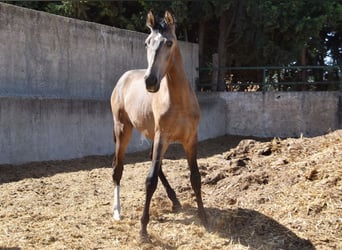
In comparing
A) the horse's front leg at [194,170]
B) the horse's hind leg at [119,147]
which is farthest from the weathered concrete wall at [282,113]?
the horse's front leg at [194,170]

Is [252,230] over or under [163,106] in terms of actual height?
under

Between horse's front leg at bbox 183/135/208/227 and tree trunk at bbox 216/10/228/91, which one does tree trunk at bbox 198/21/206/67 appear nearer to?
tree trunk at bbox 216/10/228/91

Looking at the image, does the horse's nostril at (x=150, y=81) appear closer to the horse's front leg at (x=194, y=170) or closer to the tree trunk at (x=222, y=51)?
the horse's front leg at (x=194, y=170)

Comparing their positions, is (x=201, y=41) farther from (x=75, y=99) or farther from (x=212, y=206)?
(x=212, y=206)

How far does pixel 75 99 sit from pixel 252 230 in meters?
5.45

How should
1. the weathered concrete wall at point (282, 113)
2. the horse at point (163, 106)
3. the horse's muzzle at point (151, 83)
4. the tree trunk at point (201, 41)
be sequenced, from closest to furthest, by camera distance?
1. the horse's muzzle at point (151, 83)
2. the horse at point (163, 106)
3. the weathered concrete wall at point (282, 113)
4. the tree trunk at point (201, 41)

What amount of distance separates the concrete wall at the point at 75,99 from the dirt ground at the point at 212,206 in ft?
3.45

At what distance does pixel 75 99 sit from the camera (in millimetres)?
8680

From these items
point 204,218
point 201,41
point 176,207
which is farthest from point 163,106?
point 201,41

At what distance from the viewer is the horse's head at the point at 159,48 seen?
143 inches

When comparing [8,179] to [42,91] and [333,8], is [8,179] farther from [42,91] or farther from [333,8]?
[333,8]

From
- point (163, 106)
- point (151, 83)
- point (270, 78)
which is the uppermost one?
point (270, 78)

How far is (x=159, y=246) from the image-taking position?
3.92 metres

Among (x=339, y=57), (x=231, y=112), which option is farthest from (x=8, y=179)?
(x=339, y=57)
